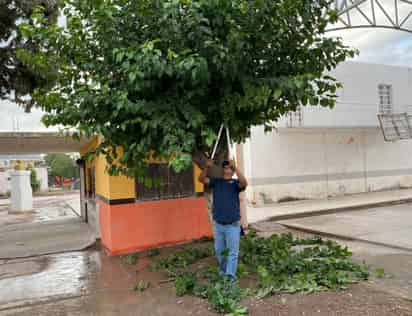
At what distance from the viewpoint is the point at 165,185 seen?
24.0 ft

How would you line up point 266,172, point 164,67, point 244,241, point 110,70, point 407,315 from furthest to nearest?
1. point 266,172
2. point 244,241
3. point 110,70
4. point 164,67
5. point 407,315

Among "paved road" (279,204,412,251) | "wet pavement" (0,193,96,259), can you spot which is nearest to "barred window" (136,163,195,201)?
"wet pavement" (0,193,96,259)

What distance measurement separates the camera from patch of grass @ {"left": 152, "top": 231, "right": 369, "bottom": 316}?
13.3ft

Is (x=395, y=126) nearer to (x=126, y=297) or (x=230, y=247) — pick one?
(x=230, y=247)

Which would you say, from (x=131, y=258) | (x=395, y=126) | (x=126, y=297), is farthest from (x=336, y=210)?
(x=126, y=297)

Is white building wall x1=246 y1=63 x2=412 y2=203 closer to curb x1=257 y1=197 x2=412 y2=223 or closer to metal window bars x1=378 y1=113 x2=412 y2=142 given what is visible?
metal window bars x1=378 y1=113 x2=412 y2=142

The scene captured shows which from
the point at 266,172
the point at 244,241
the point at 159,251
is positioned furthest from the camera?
the point at 266,172

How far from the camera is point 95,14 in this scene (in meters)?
4.20

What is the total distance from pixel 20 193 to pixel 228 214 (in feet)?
50.8

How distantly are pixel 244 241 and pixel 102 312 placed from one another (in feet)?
9.19

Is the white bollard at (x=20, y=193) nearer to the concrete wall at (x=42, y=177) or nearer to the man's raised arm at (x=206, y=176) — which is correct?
the man's raised arm at (x=206, y=176)

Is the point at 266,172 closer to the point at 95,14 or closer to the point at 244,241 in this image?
the point at 244,241

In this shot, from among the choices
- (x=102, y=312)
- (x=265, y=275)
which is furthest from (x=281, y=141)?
(x=102, y=312)

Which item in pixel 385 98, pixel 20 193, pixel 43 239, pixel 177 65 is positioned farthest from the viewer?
pixel 20 193
